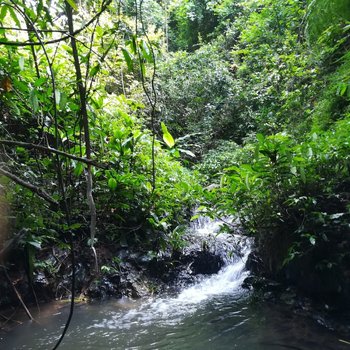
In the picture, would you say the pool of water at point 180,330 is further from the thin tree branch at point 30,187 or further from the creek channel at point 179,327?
the thin tree branch at point 30,187

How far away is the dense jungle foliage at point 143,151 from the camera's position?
6.39 feet

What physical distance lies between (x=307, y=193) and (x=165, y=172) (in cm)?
288

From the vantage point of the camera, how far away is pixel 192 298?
490 centimetres

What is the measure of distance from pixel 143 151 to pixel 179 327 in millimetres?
2914

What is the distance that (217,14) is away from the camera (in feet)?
50.6

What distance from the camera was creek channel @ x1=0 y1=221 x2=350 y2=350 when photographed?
10.5 feet

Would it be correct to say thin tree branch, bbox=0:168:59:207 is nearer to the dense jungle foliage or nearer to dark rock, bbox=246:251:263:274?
the dense jungle foliage

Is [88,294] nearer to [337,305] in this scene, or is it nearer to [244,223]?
[244,223]

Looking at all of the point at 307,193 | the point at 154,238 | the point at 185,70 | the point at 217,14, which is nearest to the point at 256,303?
the point at 307,193

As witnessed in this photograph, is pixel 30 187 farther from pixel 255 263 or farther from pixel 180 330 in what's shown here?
pixel 255 263

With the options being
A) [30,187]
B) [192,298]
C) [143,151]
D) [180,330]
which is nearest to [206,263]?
[192,298]

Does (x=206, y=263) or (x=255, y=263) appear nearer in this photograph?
(x=255, y=263)

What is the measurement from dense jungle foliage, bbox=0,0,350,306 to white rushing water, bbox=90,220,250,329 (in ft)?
2.47

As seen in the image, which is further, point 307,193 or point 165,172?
point 165,172
